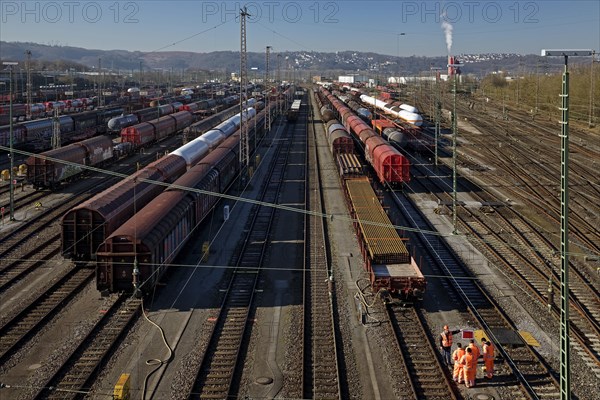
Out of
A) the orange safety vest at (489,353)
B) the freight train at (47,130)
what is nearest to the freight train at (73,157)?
the freight train at (47,130)

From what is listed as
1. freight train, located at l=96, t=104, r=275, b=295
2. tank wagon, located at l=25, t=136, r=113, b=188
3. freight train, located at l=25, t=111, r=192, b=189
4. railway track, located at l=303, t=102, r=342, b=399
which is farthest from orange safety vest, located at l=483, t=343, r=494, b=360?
tank wagon, located at l=25, t=136, r=113, b=188

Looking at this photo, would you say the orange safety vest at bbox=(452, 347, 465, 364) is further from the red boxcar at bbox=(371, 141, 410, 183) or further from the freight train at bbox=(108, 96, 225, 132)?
the freight train at bbox=(108, 96, 225, 132)

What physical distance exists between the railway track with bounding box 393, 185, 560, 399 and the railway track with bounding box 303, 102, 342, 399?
4.34 m

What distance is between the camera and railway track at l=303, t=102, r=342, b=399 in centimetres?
1370

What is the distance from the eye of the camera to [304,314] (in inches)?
693

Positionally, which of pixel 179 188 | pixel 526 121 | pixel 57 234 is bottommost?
pixel 57 234

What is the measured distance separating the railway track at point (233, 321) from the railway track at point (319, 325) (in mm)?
1963

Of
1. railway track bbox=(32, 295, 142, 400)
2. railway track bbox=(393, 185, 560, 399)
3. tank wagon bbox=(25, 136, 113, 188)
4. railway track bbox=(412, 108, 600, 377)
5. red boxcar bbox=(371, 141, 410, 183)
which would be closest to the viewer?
railway track bbox=(32, 295, 142, 400)

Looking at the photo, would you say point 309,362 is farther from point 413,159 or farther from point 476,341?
point 413,159

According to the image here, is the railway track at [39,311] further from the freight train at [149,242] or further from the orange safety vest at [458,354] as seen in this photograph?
the orange safety vest at [458,354]

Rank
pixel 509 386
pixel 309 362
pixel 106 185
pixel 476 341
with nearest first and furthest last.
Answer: pixel 509 386 → pixel 309 362 → pixel 476 341 → pixel 106 185

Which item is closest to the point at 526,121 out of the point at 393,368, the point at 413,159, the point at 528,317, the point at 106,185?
the point at 413,159

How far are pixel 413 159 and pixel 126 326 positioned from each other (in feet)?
123

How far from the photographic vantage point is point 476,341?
15.9 m
